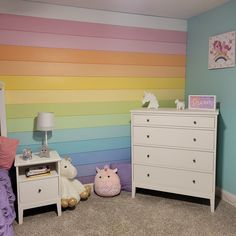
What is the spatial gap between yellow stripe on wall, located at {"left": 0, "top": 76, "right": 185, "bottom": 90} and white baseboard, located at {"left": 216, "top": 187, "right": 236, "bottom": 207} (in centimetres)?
140

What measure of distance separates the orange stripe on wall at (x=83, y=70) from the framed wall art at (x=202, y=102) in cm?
68

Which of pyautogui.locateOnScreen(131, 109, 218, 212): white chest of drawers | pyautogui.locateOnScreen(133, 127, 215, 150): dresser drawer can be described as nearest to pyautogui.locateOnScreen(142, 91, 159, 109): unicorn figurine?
pyautogui.locateOnScreen(131, 109, 218, 212): white chest of drawers

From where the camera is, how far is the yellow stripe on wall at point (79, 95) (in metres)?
2.76

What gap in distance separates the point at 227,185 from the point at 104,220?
1.44 m

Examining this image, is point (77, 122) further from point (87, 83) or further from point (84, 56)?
point (84, 56)

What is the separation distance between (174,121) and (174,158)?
0.40 meters

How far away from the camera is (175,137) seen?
2.76 metres

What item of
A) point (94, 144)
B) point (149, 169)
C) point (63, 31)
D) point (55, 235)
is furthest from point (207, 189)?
point (63, 31)

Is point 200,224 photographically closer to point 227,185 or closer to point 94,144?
point 227,185

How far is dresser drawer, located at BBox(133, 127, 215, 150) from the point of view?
263 centimetres

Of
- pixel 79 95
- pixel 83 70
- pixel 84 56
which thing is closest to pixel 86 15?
pixel 84 56

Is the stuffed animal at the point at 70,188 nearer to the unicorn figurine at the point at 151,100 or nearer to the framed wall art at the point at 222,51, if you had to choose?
the unicorn figurine at the point at 151,100

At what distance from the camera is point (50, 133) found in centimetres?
293

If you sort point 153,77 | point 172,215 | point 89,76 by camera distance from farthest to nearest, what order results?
point 153,77
point 89,76
point 172,215
